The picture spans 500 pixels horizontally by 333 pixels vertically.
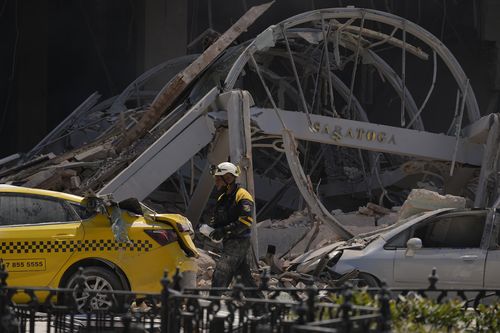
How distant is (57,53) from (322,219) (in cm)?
1176

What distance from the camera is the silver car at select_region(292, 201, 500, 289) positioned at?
530 inches

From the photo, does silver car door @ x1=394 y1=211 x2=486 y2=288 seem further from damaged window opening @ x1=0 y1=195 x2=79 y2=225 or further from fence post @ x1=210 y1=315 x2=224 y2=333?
fence post @ x1=210 y1=315 x2=224 y2=333

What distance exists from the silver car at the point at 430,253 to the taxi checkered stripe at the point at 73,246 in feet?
8.56

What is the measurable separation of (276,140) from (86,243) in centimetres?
628

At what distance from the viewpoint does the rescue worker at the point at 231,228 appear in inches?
485

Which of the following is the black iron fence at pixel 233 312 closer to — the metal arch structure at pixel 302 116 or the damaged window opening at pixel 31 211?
the damaged window opening at pixel 31 211

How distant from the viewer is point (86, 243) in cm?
1230

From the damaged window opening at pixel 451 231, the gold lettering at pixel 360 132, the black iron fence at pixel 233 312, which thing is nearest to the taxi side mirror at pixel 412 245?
the damaged window opening at pixel 451 231

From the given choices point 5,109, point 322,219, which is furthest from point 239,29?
point 5,109

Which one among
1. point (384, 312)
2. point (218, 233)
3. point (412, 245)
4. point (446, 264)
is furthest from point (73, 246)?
point (384, 312)

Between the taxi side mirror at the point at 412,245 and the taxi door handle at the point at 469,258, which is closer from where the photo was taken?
the taxi side mirror at the point at 412,245

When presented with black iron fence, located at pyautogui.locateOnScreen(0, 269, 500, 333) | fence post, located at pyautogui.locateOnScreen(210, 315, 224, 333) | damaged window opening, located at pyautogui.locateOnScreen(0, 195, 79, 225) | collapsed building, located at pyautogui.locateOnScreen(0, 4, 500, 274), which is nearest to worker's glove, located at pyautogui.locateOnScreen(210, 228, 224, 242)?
damaged window opening, located at pyautogui.locateOnScreen(0, 195, 79, 225)

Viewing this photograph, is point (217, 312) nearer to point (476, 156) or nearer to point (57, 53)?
point (476, 156)

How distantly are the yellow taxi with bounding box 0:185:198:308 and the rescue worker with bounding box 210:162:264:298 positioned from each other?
1.55 ft
